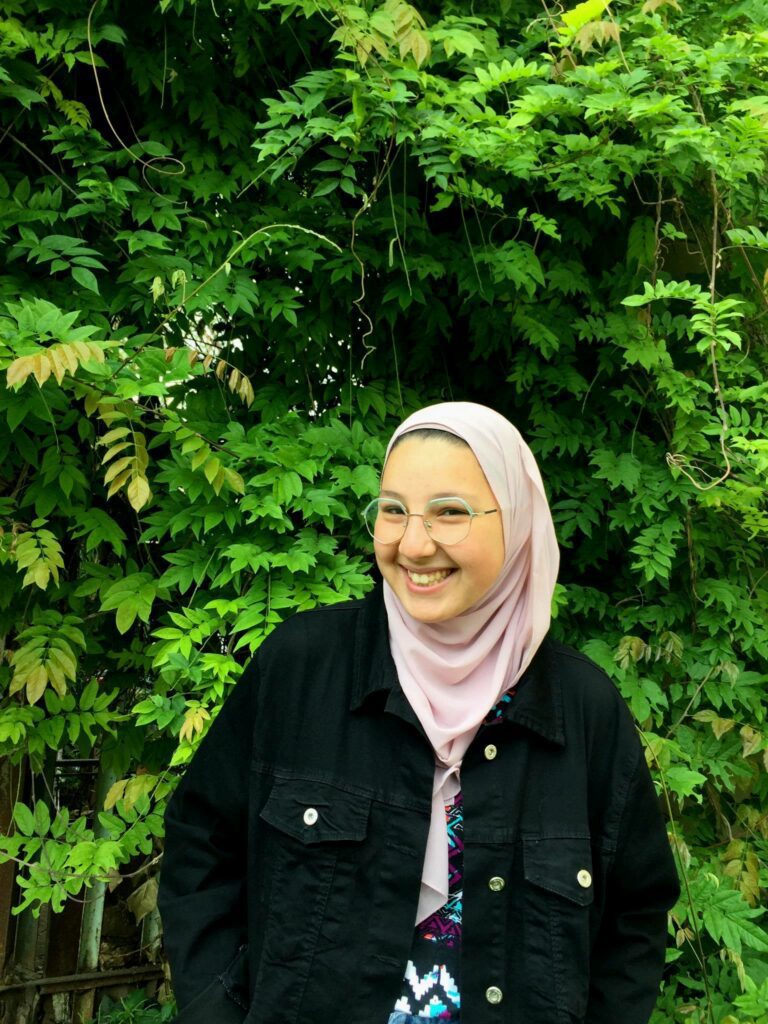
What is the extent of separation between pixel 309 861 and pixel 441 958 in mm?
270

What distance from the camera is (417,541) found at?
5.26 ft

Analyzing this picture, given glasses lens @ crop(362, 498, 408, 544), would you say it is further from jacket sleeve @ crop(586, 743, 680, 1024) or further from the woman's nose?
jacket sleeve @ crop(586, 743, 680, 1024)

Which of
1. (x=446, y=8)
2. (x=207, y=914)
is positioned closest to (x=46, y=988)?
(x=207, y=914)

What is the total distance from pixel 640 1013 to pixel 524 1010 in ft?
0.96

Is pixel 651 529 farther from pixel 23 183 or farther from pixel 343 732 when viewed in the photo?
pixel 23 183

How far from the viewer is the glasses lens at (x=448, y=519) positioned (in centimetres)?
160

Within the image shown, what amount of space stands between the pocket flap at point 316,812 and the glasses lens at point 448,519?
1.51 feet

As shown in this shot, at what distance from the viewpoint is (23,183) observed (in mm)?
2922

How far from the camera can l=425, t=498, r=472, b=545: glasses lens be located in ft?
5.25

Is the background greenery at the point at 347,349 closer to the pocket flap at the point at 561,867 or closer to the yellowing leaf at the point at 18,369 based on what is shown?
the yellowing leaf at the point at 18,369

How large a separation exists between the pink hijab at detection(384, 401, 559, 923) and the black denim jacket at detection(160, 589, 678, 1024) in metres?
0.04

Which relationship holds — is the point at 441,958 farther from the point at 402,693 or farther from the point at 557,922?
the point at 402,693

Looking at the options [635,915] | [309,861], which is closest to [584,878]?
[635,915]

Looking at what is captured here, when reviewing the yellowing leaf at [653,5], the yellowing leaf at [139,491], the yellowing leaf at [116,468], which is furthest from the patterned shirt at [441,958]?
the yellowing leaf at [653,5]
